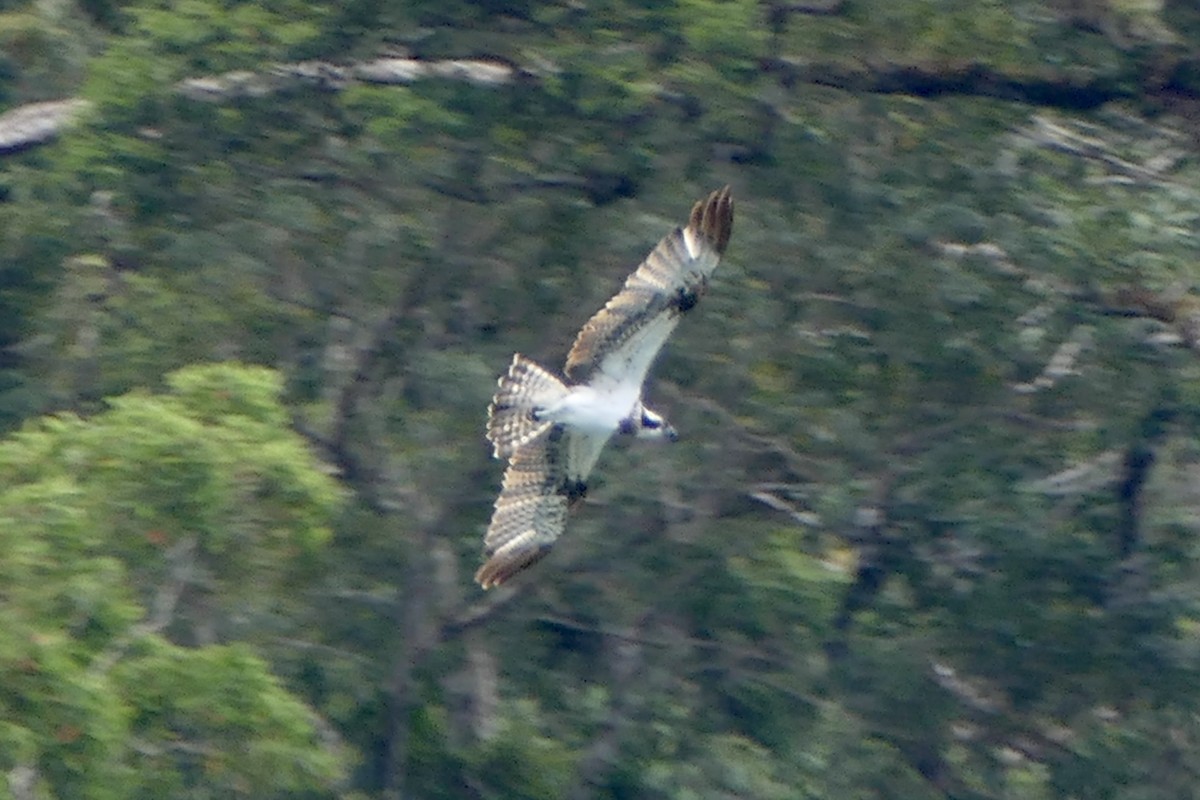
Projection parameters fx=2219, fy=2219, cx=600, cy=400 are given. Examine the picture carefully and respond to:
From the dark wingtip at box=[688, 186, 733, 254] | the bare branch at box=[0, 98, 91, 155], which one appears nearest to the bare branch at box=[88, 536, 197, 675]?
the dark wingtip at box=[688, 186, 733, 254]

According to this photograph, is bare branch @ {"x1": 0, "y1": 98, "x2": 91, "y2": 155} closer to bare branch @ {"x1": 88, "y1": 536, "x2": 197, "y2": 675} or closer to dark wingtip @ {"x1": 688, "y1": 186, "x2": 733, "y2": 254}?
bare branch @ {"x1": 88, "y1": 536, "x2": 197, "y2": 675}

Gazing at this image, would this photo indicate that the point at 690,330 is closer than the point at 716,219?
No

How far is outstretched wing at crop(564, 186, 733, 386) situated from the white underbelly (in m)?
0.05

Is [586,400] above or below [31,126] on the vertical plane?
above

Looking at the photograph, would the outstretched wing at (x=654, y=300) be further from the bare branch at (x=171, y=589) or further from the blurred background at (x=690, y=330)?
the blurred background at (x=690, y=330)

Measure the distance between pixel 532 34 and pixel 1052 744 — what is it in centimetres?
416

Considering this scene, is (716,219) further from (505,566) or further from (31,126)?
(31,126)

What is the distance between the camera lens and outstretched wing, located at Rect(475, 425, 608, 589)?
7484 mm

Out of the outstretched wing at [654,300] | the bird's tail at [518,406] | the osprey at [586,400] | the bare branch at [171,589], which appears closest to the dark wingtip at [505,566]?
the osprey at [586,400]

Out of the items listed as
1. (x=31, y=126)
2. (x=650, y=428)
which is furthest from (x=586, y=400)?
(x=31, y=126)

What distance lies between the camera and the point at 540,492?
754cm

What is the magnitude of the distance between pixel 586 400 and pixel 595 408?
39 mm

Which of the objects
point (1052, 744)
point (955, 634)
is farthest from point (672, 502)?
point (1052, 744)

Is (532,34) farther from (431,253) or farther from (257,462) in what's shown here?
(257,462)
